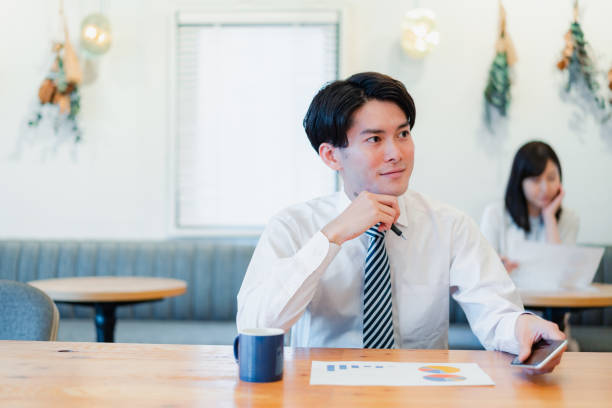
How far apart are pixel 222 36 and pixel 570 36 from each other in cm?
211

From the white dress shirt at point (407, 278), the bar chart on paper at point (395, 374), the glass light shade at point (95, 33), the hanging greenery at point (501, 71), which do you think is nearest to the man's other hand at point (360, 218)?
the white dress shirt at point (407, 278)

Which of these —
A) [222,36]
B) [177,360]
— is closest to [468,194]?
[222,36]

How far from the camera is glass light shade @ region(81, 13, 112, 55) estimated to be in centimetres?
387

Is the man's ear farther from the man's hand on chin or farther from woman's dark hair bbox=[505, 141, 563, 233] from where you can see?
woman's dark hair bbox=[505, 141, 563, 233]

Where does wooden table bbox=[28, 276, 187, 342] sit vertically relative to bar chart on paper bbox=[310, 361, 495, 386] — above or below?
below

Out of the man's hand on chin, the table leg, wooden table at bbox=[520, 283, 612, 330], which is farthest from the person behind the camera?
the table leg

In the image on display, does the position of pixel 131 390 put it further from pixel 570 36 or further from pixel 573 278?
pixel 570 36

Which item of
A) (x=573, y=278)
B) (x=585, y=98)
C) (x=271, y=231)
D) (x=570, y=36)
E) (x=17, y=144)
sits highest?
(x=570, y=36)

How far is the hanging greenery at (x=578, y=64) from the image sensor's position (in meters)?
3.80

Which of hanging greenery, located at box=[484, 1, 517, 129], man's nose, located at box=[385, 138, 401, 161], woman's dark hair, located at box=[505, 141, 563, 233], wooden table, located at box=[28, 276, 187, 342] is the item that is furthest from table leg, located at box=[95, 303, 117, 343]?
hanging greenery, located at box=[484, 1, 517, 129]

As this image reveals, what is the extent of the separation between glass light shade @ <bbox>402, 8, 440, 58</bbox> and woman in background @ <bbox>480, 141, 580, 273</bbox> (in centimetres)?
86

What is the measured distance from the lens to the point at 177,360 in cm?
123

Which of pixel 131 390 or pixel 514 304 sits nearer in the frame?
pixel 131 390

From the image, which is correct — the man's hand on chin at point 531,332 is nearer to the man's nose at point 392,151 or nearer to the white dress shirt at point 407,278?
the white dress shirt at point 407,278
